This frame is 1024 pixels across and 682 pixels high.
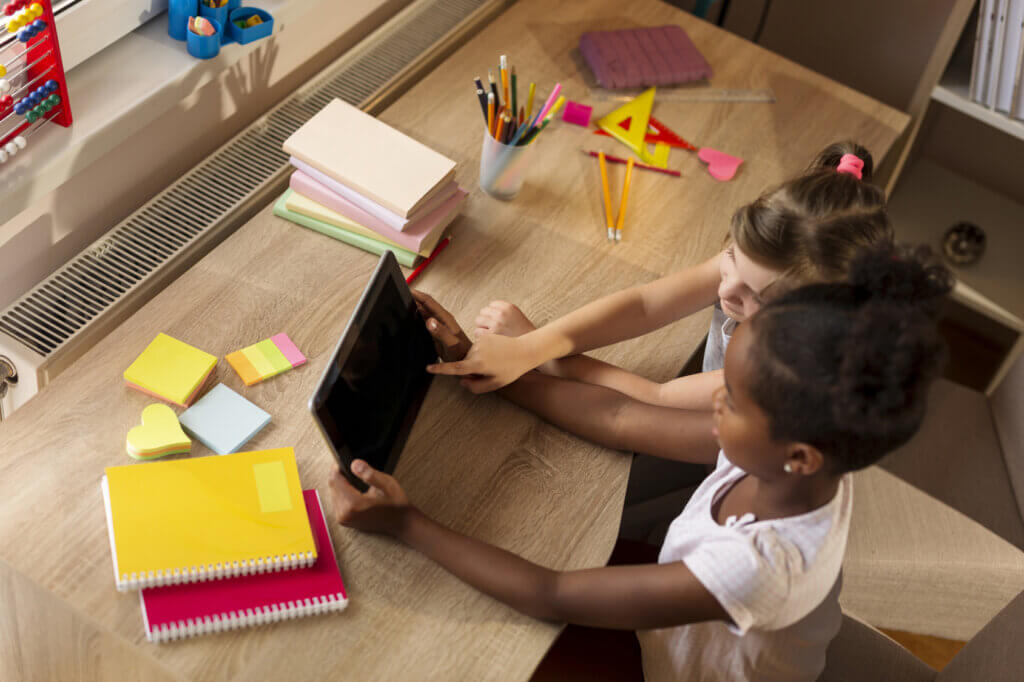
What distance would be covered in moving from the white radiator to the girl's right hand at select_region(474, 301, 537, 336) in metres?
0.43

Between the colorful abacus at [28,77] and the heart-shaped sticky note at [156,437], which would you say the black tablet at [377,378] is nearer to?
the heart-shaped sticky note at [156,437]

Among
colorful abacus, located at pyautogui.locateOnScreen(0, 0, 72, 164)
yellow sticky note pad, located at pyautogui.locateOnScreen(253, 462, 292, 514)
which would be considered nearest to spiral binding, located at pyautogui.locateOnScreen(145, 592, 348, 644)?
yellow sticky note pad, located at pyautogui.locateOnScreen(253, 462, 292, 514)

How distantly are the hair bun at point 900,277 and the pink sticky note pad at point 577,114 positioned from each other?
0.83 meters

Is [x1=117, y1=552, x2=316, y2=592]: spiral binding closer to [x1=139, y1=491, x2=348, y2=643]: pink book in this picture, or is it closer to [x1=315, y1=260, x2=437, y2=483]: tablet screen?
[x1=139, y1=491, x2=348, y2=643]: pink book

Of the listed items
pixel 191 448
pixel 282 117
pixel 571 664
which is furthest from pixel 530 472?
pixel 282 117

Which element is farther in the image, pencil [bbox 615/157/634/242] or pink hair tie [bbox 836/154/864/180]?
pencil [bbox 615/157/634/242]

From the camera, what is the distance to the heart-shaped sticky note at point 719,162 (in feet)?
5.22

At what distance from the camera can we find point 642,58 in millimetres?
1729

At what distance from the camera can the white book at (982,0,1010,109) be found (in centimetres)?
186

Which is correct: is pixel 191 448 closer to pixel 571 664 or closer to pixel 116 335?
pixel 116 335

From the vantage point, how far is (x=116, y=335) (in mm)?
1190

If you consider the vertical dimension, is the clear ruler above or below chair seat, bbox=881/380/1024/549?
above

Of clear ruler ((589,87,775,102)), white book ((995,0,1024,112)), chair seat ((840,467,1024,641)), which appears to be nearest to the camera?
chair seat ((840,467,1024,641))

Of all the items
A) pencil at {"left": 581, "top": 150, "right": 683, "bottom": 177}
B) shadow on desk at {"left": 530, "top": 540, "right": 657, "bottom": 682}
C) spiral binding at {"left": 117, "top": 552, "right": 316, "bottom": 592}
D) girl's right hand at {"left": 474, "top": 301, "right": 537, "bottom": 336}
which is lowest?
shadow on desk at {"left": 530, "top": 540, "right": 657, "bottom": 682}
